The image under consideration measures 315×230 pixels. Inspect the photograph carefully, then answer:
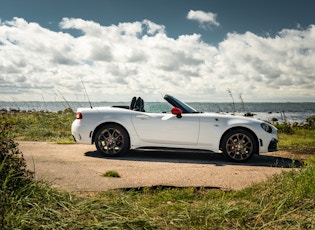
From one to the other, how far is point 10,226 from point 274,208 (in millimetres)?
2639

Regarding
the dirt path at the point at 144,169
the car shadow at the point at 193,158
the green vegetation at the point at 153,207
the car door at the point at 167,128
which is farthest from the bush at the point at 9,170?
the car door at the point at 167,128

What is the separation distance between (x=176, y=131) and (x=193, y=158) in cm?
78

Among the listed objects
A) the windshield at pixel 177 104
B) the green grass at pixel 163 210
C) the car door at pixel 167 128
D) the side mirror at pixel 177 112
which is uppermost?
the windshield at pixel 177 104

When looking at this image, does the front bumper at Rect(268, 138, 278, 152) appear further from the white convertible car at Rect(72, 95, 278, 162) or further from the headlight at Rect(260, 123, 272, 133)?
the headlight at Rect(260, 123, 272, 133)

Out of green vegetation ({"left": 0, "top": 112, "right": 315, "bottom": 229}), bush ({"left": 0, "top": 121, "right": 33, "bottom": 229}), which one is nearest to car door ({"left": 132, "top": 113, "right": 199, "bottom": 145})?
green vegetation ({"left": 0, "top": 112, "right": 315, "bottom": 229})

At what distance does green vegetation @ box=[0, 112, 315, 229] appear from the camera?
3287mm

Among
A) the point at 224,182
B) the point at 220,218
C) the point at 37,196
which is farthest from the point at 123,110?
the point at 220,218

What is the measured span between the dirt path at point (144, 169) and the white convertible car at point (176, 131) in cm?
30

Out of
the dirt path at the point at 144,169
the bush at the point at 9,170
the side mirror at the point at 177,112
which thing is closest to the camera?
the bush at the point at 9,170

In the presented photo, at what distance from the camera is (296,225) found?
331 cm

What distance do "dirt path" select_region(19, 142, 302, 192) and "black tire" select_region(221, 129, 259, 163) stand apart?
8.6 inches

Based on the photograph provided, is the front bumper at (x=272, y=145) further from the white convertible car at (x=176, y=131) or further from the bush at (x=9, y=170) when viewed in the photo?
the bush at (x=9, y=170)

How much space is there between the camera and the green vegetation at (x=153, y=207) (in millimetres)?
3287

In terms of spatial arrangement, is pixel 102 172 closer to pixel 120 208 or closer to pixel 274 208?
pixel 120 208
